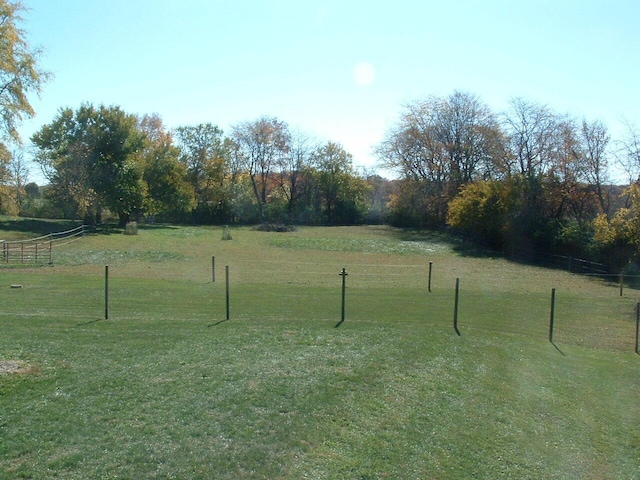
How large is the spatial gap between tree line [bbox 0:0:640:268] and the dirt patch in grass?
21.4 metres

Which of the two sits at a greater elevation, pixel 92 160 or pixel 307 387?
pixel 92 160

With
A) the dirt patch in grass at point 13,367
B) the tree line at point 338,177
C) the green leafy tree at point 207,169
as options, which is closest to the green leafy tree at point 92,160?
the tree line at point 338,177

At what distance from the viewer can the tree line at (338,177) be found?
144 feet

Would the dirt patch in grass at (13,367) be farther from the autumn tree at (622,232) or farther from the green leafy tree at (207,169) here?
the green leafy tree at (207,169)

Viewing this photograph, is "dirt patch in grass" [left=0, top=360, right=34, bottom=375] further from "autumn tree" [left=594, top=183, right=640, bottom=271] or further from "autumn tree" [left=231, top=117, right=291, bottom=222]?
"autumn tree" [left=231, top=117, right=291, bottom=222]

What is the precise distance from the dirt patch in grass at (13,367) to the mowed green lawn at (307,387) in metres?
0.07

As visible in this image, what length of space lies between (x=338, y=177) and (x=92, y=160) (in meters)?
39.2

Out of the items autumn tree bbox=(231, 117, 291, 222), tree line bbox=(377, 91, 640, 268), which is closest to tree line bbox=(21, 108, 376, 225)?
autumn tree bbox=(231, 117, 291, 222)

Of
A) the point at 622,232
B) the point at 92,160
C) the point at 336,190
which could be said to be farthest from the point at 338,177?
the point at 622,232

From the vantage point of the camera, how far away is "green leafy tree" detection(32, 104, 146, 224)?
5822 centimetres

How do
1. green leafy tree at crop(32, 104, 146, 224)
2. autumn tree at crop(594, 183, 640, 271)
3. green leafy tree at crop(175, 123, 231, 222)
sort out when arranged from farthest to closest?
green leafy tree at crop(175, 123, 231, 222) < green leafy tree at crop(32, 104, 146, 224) < autumn tree at crop(594, 183, 640, 271)

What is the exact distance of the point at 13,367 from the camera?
956 cm

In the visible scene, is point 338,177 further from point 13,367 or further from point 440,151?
point 13,367

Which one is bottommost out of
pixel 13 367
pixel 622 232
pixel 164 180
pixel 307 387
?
pixel 307 387
